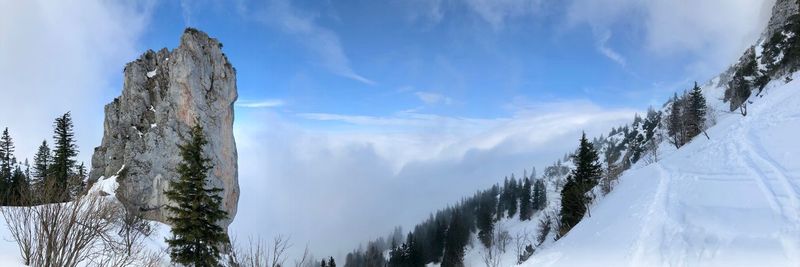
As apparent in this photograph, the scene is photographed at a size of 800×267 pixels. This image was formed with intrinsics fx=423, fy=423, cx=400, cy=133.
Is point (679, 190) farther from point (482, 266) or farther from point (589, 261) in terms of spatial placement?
point (482, 266)

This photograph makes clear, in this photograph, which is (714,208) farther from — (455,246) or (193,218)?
(455,246)

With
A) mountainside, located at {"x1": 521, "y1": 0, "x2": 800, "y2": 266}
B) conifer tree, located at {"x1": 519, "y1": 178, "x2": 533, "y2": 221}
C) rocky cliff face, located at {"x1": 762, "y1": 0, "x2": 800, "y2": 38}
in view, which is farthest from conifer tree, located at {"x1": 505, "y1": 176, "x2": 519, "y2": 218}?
mountainside, located at {"x1": 521, "y1": 0, "x2": 800, "y2": 266}

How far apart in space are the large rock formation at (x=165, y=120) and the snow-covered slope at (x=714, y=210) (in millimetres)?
40103

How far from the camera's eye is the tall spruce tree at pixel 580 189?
33.2 metres

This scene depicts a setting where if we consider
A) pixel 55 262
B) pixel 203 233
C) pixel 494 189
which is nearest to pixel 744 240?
pixel 55 262

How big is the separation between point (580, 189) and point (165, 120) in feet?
147

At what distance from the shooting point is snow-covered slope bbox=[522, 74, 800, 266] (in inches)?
516

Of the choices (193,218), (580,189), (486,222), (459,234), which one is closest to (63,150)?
(193,218)

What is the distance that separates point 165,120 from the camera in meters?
48.9

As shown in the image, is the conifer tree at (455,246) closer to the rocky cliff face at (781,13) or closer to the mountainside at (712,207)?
the mountainside at (712,207)

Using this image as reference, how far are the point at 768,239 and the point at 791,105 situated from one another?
765 inches

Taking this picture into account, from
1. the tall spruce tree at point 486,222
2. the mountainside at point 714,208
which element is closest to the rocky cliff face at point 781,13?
the mountainside at point 714,208

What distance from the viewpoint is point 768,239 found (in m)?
12.9

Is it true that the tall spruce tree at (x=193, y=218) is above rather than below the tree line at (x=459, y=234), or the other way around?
above
